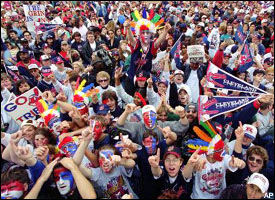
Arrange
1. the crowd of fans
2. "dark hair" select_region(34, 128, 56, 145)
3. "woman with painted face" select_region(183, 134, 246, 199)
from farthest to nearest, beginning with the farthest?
"dark hair" select_region(34, 128, 56, 145) < "woman with painted face" select_region(183, 134, 246, 199) < the crowd of fans

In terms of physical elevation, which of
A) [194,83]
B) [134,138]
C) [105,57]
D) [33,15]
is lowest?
[134,138]

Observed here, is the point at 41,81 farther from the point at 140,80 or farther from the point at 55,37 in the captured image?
the point at 55,37

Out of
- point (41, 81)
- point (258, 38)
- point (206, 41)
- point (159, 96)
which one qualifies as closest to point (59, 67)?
point (41, 81)

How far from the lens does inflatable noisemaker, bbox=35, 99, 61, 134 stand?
3493 millimetres

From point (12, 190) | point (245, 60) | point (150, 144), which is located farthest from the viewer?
point (245, 60)

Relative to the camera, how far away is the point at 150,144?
2.98m

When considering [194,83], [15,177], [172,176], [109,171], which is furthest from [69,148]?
[194,83]

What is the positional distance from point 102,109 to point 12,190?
5.33 feet

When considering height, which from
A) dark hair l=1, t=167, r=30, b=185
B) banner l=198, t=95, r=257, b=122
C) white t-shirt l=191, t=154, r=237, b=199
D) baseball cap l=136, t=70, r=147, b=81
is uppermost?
banner l=198, t=95, r=257, b=122

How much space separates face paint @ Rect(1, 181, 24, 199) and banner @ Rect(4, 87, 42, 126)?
5.00 ft

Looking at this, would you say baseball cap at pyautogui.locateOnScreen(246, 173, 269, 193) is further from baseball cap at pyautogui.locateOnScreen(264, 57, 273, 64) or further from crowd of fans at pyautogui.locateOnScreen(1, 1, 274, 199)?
baseball cap at pyautogui.locateOnScreen(264, 57, 273, 64)

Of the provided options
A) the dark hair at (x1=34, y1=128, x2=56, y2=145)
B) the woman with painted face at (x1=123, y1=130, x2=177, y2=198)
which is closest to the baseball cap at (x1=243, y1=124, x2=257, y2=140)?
the woman with painted face at (x1=123, y1=130, x2=177, y2=198)

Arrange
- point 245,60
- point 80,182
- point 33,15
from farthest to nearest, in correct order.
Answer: point 33,15 < point 245,60 < point 80,182

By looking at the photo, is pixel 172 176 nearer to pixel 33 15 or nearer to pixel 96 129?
pixel 96 129
